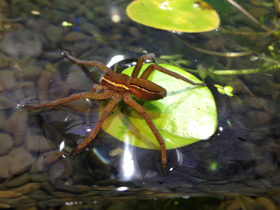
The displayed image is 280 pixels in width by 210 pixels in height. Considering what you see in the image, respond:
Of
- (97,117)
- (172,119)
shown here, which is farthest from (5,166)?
(172,119)

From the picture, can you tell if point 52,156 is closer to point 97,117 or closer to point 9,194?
point 9,194

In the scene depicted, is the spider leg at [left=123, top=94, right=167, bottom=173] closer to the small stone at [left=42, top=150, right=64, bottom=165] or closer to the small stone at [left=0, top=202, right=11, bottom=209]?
the small stone at [left=42, top=150, right=64, bottom=165]

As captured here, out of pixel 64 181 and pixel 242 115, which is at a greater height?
pixel 242 115

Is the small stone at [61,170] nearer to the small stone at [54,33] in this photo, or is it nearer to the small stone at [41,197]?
the small stone at [41,197]

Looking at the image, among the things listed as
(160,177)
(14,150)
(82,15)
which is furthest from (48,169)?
(82,15)

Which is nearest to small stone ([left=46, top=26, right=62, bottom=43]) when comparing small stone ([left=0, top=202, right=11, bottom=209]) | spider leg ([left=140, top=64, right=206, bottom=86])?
spider leg ([left=140, top=64, right=206, bottom=86])

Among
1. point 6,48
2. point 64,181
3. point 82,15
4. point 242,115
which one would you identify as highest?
point 82,15

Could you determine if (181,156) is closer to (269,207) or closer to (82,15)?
(269,207)
